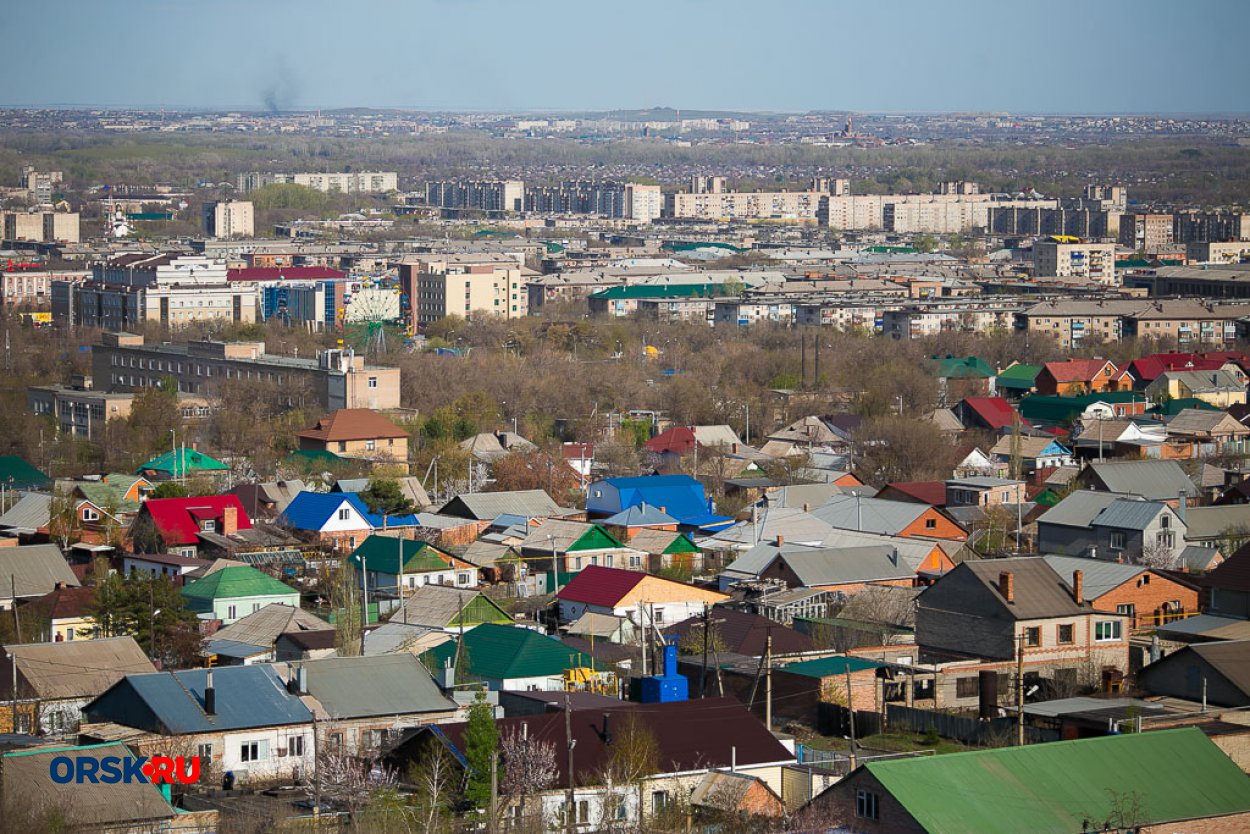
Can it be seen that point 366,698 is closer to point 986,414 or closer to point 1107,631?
point 1107,631

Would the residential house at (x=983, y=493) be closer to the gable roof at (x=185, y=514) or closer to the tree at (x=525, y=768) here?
the gable roof at (x=185, y=514)

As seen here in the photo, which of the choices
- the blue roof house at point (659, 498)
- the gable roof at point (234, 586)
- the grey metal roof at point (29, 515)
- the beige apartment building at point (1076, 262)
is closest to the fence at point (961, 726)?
the gable roof at point (234, 586)

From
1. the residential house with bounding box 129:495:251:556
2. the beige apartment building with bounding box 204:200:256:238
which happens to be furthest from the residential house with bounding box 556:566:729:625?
the beige apartment building with bounding box 204:200:256:238

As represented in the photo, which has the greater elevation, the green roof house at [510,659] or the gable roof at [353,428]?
the green roof house at [510,659]

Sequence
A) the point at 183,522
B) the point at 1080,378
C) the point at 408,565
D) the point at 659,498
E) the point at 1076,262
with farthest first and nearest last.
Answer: the point at 1076,262
the point at 1080,378
the point at 659,498
the point at 183,522
the point at 408,565

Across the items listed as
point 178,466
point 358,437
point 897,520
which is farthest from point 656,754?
point 358,437

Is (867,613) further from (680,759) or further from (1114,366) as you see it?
(1114,366)
